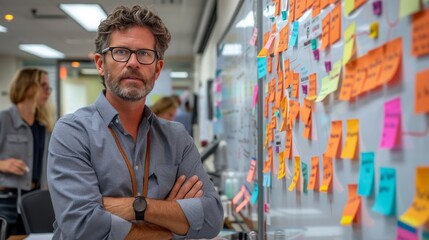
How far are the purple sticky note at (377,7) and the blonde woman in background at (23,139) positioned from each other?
2753 mm

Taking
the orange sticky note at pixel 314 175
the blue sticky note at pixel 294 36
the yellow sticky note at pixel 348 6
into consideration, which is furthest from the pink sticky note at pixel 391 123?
the blue sticky note at pixel 294 36

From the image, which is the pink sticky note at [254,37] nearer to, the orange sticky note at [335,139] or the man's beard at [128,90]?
the man's beard at [128,90]

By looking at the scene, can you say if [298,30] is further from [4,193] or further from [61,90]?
[61,90]

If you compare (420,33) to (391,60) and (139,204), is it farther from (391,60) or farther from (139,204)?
(139,204)

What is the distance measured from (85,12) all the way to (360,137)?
5204 mm

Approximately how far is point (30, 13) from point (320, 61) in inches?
209

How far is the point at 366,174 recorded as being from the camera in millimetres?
890

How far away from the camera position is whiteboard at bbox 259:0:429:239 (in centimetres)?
73

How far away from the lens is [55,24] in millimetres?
6527

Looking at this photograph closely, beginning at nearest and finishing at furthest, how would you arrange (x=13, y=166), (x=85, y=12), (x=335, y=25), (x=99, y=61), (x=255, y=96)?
1. (x=335, y=25)
2. (x=99, y=61)
3. (x=255, y=96)
4. (x=13, y=166)
5. (x=85, y=12)

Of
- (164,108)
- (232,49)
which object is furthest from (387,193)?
(164,108)

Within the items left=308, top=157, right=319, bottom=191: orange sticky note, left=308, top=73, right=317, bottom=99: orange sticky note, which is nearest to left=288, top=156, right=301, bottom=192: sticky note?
left=308, top=157, right=319, bottom=191: orange sticky note

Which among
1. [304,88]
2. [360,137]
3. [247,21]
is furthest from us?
[247,21]

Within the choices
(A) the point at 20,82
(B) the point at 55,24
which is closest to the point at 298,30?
(A) the point at 20,82
